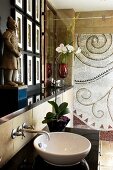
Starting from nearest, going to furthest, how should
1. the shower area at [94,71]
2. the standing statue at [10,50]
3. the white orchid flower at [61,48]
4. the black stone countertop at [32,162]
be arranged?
the black stone countertop at [32,162]
the standing statue at [10,50]
the white orchid flower at [61,48]
the shower area at [94,71]

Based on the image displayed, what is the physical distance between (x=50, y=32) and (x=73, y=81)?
96 centimetres

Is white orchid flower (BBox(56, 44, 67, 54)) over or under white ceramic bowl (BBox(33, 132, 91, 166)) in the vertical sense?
over

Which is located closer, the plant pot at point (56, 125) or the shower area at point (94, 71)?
the plant pot at point (56, 125)

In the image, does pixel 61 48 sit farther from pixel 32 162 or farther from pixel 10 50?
pixel 32 162

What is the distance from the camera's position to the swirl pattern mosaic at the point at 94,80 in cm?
320

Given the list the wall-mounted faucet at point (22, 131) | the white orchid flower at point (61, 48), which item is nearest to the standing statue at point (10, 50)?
the wall-mounted faucet at point (22, 131)

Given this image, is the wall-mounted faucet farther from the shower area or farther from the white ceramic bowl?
the shower area

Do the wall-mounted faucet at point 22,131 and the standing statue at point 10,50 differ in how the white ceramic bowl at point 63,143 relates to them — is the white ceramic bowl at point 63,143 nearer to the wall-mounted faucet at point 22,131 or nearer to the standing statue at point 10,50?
the wall-mounted faucet at point 22,131

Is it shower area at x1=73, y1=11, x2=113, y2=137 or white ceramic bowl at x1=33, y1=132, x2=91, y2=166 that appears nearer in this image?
white ceramic bowl at x1=33, y1=132, x2=91, y2=166

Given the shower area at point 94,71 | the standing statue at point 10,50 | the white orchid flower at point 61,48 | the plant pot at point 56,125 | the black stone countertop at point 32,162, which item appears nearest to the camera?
the black stone countertop at point 32,162

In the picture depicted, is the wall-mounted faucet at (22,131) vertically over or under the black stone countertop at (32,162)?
over

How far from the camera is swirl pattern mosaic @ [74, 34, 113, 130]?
3.20 meters

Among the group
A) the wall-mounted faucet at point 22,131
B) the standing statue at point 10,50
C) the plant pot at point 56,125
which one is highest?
the standing statue at point 10,50

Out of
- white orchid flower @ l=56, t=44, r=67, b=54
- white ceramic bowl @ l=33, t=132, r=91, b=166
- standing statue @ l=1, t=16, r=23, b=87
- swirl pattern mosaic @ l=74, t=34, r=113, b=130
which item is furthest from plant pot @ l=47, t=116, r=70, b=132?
swirl pattern mosaic @ l=74, t=34, r=113, b=130
